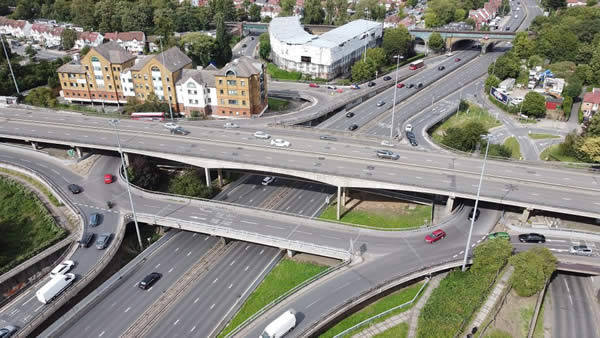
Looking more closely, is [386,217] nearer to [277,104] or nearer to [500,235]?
[500,235]

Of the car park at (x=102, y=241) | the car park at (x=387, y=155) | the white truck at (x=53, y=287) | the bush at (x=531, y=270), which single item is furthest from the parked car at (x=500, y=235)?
the white truck at (x=53, y=287)

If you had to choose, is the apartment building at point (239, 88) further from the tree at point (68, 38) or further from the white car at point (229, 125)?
the tree at point (68, 38)

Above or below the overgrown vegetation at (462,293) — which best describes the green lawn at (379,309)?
below

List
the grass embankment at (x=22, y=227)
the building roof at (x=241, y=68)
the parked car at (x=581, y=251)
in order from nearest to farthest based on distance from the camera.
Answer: the parked car at (x=581, y=251) → the grass embankment at (x=22, y=227) → the building roof at (x=241, y=68)

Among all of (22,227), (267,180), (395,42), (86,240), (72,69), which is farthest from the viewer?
(395,42)

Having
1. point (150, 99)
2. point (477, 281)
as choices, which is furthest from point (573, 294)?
point (150, 99)

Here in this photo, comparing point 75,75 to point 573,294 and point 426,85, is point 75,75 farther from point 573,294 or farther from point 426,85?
point 573,294

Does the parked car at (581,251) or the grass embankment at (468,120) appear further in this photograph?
the grass embankment at (468,120)

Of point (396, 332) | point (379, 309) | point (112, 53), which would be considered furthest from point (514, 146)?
point (112, 53)
